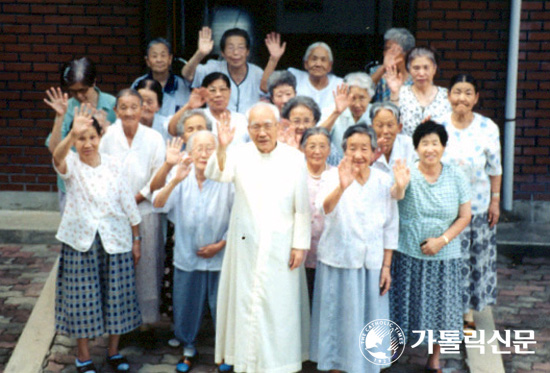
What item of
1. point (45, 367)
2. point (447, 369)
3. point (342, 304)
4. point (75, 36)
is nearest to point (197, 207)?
point (342, 304)

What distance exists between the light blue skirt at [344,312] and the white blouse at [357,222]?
0.07 meters

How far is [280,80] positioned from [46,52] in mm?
3055

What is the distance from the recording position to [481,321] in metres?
5.75

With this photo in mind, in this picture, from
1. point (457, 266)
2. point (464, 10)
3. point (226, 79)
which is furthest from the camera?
point (464, 10)

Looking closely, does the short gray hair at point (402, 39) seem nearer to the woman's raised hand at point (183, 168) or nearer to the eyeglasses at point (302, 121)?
the eyeglasses at point (302, 121)

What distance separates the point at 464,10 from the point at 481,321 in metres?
3.01

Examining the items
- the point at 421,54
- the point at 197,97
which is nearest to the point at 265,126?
the point at 197,97

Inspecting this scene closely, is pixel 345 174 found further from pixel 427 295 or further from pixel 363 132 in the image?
pixel 427 295

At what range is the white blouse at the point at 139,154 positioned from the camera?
5.17 meters

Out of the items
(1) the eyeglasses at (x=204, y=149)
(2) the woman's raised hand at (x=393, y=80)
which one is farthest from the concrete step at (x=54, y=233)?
(1) the eyeglasses at (x=204, y=149)

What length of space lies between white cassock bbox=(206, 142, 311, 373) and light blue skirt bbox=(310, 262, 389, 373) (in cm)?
14

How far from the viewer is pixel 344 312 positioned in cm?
468

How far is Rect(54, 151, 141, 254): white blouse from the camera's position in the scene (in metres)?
4.78

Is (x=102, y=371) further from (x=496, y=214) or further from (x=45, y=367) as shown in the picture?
(x=496, y=214)
